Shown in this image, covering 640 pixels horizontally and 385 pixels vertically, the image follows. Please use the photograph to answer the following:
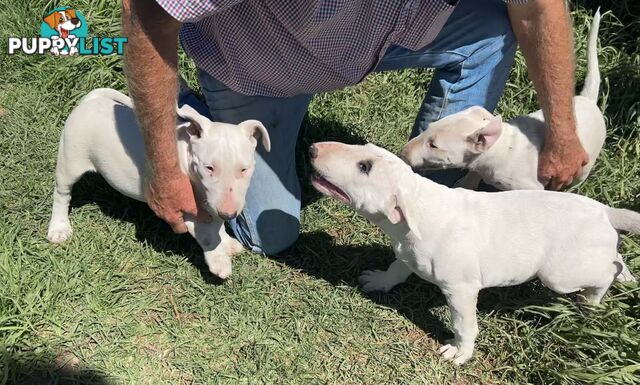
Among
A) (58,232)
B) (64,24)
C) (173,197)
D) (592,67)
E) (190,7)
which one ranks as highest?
(190,7)

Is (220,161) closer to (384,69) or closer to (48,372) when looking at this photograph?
(384,69)

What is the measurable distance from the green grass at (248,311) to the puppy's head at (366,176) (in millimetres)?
962

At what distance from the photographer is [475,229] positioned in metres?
3.62

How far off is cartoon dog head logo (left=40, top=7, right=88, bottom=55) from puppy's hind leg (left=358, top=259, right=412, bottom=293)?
329cm

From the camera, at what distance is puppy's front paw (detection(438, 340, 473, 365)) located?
3.88m

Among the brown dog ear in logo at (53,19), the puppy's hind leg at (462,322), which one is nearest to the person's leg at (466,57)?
the puppy's hind leg at (462,322)

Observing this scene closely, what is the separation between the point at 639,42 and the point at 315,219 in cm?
352

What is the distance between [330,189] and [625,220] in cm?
160

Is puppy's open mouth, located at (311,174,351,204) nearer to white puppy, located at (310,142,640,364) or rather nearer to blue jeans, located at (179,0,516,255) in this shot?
white puppy, located at (310,142,640,364)

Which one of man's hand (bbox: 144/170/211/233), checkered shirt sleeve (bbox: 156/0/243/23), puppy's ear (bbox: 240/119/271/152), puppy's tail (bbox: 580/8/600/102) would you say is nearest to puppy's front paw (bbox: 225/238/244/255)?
man's hand (bbox: 144/170/211/233)

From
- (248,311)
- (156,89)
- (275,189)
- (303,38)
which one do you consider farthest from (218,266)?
(303,38)

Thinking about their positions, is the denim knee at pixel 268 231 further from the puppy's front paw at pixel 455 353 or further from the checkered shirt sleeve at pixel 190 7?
the checkered shirt sleeve at pixel 190 7

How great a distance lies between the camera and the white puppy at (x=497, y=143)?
4.12m

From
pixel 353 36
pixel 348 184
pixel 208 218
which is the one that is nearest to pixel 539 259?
pixel 348 184
